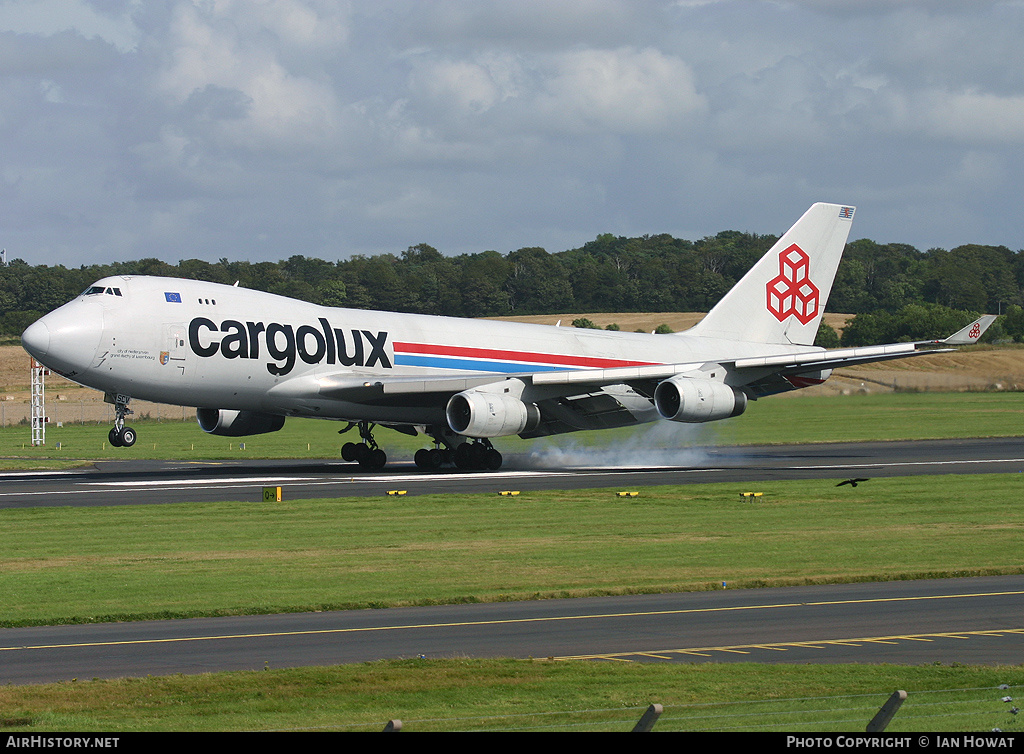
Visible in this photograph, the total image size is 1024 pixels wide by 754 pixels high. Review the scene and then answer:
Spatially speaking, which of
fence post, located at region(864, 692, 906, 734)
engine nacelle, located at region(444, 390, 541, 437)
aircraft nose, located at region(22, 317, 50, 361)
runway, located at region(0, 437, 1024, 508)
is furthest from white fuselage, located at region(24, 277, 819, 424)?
fence post, located at region(864, 692, 906, 734)

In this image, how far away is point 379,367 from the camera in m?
45.6

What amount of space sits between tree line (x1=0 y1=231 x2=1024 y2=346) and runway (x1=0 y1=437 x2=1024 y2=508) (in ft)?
167

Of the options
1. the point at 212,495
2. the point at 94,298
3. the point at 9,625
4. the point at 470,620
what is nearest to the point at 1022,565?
the point at 470,620

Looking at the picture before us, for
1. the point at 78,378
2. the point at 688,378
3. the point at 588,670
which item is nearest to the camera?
the point at 588,670

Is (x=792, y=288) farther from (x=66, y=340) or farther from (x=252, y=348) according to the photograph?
(x=66, y=340)

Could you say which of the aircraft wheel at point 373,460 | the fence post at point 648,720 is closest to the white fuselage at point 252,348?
the aircraft wheel at point 373,460

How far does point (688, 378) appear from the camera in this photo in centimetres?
4497

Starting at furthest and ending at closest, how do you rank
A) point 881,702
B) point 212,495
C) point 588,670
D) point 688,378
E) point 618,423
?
point 618,423
point 688,378
point 212,495
point 588,670
point 881,702

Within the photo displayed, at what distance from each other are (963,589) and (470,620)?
787 centimetres

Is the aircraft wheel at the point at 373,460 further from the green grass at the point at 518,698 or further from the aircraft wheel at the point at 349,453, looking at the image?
the green grass at the point at 518,698

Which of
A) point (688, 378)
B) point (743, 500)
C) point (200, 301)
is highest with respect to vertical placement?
point (200, 301)

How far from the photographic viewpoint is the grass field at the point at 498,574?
12047mm

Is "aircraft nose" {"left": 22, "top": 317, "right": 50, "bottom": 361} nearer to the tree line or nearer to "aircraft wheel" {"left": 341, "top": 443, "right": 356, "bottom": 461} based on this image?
"aircraft wheel" {"left": 341, "top": 443, "right": 356, "bottom": 461}

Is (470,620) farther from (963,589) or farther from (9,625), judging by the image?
(963,589)
